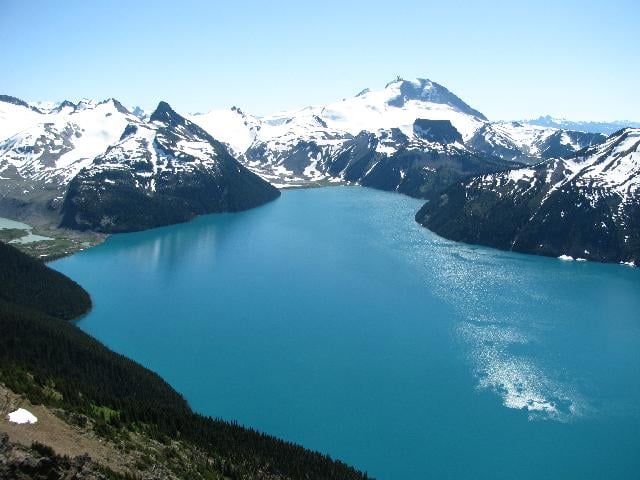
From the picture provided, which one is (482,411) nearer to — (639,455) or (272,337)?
(639,455)

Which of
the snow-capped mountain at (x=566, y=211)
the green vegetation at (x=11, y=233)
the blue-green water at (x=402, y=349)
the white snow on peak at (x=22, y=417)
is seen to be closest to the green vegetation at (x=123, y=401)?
the white snow on peak at (x=22, y=417)

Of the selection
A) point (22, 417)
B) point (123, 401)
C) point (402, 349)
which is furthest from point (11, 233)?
point (22, 417)

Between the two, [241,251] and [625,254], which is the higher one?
[625,254]

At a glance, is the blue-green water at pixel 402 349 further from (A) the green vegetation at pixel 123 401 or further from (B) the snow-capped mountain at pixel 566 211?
(B) the snow-capped mountain at pixel 566 211

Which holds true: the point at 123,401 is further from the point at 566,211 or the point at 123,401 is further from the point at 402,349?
the point at 566,211

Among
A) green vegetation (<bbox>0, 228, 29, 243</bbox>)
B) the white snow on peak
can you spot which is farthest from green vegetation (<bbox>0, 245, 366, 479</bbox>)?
green vegetation (<bbox>0, 228, 29, 243</bbox>)

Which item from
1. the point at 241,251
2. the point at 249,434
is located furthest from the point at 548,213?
the point at 249,434
